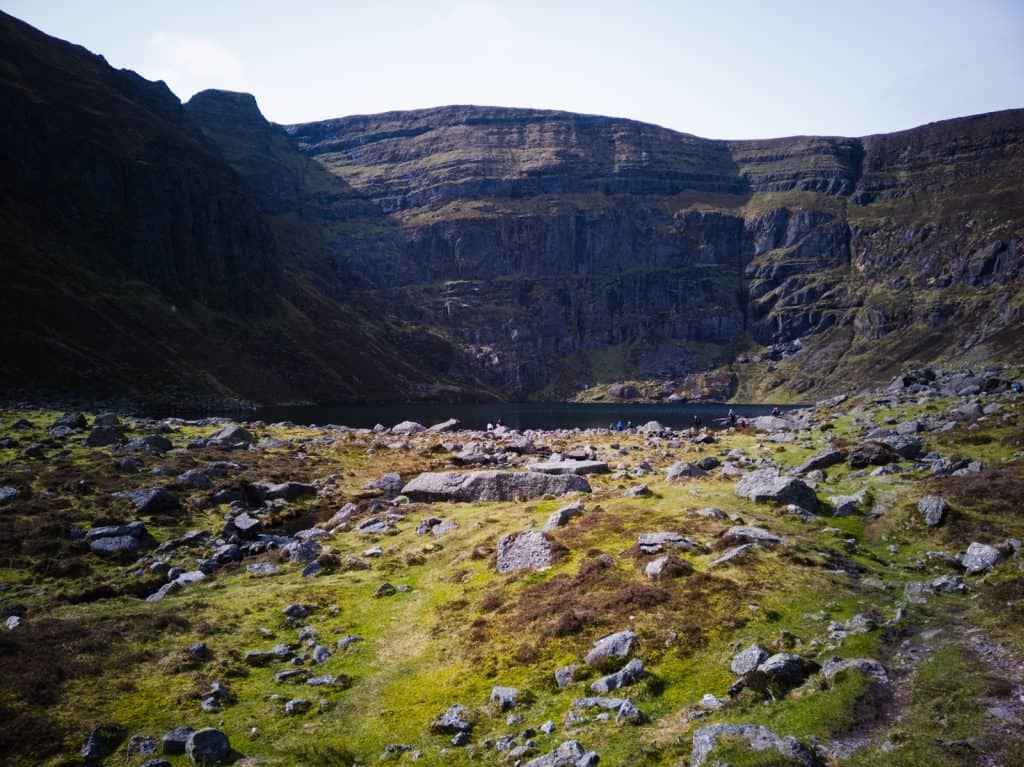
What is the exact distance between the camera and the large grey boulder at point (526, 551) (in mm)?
22859

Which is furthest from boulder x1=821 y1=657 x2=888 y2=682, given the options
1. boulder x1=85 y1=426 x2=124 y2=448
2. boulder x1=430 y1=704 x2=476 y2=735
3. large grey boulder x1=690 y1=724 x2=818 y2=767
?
boulder x1=85 y1=426 x2=124 y2=448

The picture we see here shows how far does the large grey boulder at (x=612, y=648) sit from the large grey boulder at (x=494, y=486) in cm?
1929

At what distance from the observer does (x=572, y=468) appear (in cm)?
4025

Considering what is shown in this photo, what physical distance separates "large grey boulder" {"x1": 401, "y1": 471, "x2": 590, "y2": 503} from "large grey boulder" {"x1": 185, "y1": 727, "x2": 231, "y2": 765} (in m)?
23.6

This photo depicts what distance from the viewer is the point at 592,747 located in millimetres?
11625

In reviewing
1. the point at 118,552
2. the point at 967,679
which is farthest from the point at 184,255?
the point at 967,679

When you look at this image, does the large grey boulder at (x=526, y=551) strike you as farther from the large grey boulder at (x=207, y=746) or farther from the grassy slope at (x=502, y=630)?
the large grey boulder at (x=207, y=746)

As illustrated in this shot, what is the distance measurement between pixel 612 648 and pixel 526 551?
28.1 feet

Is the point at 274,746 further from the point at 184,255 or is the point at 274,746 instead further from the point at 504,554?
the point at 184,255

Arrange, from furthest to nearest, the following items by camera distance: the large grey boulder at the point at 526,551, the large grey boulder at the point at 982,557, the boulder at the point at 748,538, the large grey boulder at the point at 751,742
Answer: the large grey boulder at the point at 526,551 < the boulder at the point at 748,538 < the large grey boulder at the point at 982,557 < the large grey boulder at the point at 751,742

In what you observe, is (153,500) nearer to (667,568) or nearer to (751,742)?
(667,568)

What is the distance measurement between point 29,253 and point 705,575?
161875 mm

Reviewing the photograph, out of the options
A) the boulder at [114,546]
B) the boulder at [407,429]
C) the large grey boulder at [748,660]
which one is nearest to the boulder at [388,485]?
the boulder at [114,546]

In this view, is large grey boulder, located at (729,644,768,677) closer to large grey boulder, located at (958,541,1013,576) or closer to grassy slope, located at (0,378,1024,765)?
grassy slope, located at (0,378,1024,765)
